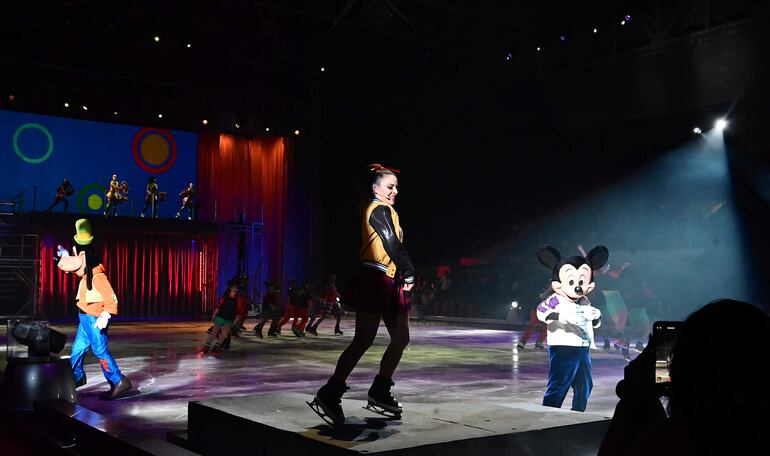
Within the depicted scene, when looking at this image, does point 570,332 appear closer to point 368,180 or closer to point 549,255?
point 549,255

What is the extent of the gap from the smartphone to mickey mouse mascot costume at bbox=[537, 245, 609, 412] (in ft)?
11.7

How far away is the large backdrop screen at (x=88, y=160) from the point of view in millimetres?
21609

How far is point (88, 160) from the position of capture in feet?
74.7

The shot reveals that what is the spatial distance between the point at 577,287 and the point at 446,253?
2026 cm

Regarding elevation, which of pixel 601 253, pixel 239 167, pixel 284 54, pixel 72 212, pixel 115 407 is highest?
pixel 284 54

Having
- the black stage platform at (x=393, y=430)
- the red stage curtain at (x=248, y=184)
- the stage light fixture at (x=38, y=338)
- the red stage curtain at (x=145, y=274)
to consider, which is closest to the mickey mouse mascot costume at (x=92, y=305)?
the stage light fixture at (x=38, y=338)

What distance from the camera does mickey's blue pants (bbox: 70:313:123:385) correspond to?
24.3 feet

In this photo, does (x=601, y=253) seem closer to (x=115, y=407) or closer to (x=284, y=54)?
(x=115, y=407)

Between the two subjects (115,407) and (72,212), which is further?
(72,212)

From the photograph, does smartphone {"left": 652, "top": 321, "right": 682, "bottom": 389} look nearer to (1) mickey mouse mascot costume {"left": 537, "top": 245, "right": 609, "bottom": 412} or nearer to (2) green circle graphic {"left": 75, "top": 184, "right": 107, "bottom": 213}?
(1) mickey mouse mascot costume {"left": 537, "top": 245, "right": 609, "bottom": 412}

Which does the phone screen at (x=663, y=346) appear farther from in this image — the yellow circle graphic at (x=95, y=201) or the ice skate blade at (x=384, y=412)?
the yellow circle graphic at (x=95, y=201)

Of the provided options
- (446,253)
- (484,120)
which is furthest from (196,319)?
(484,120)

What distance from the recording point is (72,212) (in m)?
22.0

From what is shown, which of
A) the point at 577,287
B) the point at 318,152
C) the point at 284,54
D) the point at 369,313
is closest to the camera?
the point at 369,313
